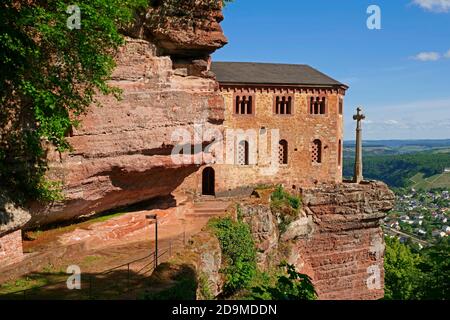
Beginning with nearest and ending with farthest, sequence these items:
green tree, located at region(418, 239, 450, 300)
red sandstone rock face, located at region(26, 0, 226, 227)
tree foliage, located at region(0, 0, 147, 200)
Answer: green tree, located at region(418, 239, 450, 300), tree foliage, located at region(0, 0, 147, 200), red sandstone rock face, located at region(26, 0, 226, 227)

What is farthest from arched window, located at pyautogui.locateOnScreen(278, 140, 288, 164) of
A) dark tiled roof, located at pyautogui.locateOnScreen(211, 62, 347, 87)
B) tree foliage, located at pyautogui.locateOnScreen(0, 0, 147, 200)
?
tree foliage, located at pyautogui.locateOnScreen(0, 0, 147, 200)

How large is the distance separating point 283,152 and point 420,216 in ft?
359

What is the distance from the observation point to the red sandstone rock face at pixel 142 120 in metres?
17.2

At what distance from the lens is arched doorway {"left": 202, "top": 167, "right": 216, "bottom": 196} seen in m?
34.9

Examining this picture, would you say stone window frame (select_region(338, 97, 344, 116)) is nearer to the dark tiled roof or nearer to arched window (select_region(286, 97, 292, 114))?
the dark tiled roof

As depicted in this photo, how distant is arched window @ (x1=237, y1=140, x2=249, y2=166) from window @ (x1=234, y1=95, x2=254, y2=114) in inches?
105

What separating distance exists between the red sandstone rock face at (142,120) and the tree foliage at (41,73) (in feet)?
5.13

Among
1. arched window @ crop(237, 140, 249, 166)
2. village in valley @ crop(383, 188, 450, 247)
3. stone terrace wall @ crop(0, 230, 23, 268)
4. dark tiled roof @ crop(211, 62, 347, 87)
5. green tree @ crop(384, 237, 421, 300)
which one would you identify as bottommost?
village in valley @ crop(383, 188, 450, 247)

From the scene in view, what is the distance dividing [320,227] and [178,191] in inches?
474

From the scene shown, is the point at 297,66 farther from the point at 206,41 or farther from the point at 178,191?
the point at 206,41

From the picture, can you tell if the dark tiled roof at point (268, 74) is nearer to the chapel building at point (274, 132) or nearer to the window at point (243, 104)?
the chapel building at point (274, 132)

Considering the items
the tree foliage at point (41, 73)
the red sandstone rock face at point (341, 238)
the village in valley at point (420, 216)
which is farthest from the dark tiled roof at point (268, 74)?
the village in valley at point (420, 216)
